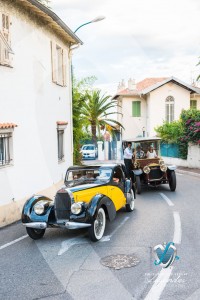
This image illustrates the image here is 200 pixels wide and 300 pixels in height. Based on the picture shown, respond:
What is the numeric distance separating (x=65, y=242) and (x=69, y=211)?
688 millimetres

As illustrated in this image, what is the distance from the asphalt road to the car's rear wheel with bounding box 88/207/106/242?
0.15m

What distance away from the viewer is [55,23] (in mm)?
13227

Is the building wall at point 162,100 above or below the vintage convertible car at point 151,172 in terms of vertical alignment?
above

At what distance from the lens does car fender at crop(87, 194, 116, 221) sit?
310 inches

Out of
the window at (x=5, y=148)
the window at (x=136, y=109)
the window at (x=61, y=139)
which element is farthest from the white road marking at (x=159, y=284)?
the window at (x=136, y=109)

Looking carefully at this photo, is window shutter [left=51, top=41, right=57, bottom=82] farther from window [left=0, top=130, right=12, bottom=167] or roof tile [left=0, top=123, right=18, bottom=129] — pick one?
window [left=0, top=130, right=12, bottom=167]

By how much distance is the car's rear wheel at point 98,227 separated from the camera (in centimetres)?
783

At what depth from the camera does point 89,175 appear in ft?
32.6

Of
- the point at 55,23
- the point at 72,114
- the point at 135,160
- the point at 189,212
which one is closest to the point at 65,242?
the point at 189,212

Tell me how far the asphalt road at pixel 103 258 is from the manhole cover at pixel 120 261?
6cm

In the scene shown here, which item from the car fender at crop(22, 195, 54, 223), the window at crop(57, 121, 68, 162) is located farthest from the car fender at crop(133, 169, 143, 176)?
the car fender at crop(22, 195, 54, 223)

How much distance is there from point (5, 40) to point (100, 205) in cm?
537

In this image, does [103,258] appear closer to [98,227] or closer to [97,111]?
[98,227]

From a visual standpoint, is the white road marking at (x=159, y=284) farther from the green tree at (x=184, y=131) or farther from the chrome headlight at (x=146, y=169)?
the green tree at (x=184, y=131)
